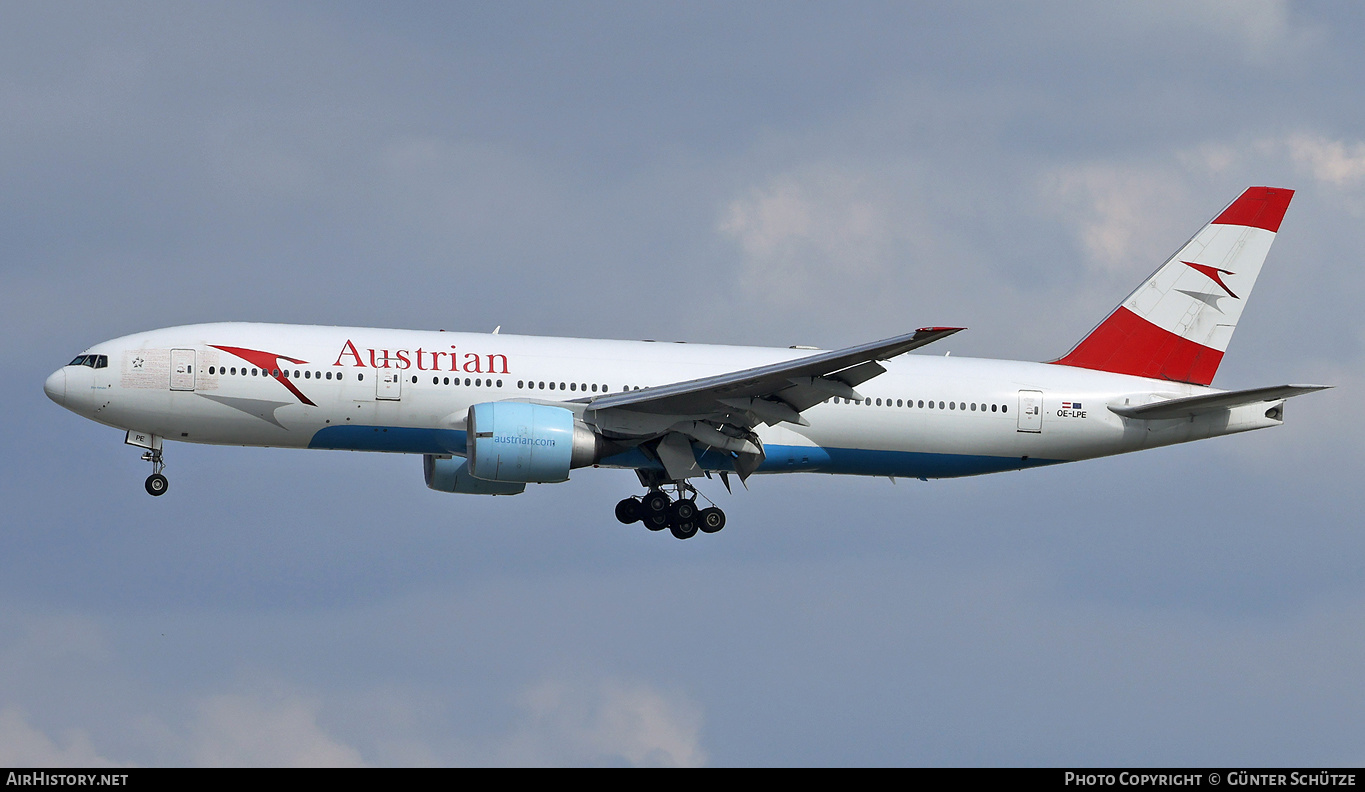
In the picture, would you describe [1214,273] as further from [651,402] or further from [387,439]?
[387,439]

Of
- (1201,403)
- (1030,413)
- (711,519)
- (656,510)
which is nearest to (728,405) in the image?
(711,519)

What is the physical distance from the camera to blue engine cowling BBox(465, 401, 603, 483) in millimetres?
39812

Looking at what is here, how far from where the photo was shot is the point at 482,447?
130 ft

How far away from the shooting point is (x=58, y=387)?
135 feet

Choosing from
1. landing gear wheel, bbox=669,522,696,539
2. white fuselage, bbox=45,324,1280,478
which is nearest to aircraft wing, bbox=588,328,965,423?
white fuselage, bbox=45,324,1280,478

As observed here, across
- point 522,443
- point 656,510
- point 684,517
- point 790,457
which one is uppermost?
point 790,457

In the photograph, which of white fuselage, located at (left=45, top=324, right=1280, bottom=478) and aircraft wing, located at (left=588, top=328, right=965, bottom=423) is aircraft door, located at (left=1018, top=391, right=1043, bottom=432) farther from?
aircraft wing, located at (left=588, top=328, right=965, bottom=423)

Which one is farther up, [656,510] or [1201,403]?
[1201,403]

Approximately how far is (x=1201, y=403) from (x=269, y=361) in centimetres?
2462

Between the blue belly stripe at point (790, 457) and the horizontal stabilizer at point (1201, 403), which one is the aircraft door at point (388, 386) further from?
the horizontal stabilizer at point (1201, 403)

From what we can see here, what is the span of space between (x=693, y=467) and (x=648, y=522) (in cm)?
294

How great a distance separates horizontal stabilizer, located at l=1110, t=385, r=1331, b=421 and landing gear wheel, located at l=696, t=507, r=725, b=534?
11.3m

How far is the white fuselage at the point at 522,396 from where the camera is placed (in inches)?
1612

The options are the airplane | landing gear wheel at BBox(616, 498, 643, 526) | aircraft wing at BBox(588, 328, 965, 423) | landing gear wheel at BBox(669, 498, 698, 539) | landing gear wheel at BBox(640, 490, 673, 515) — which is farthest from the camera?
landing gear wheel at BBox(616, 498, 643, 526)
